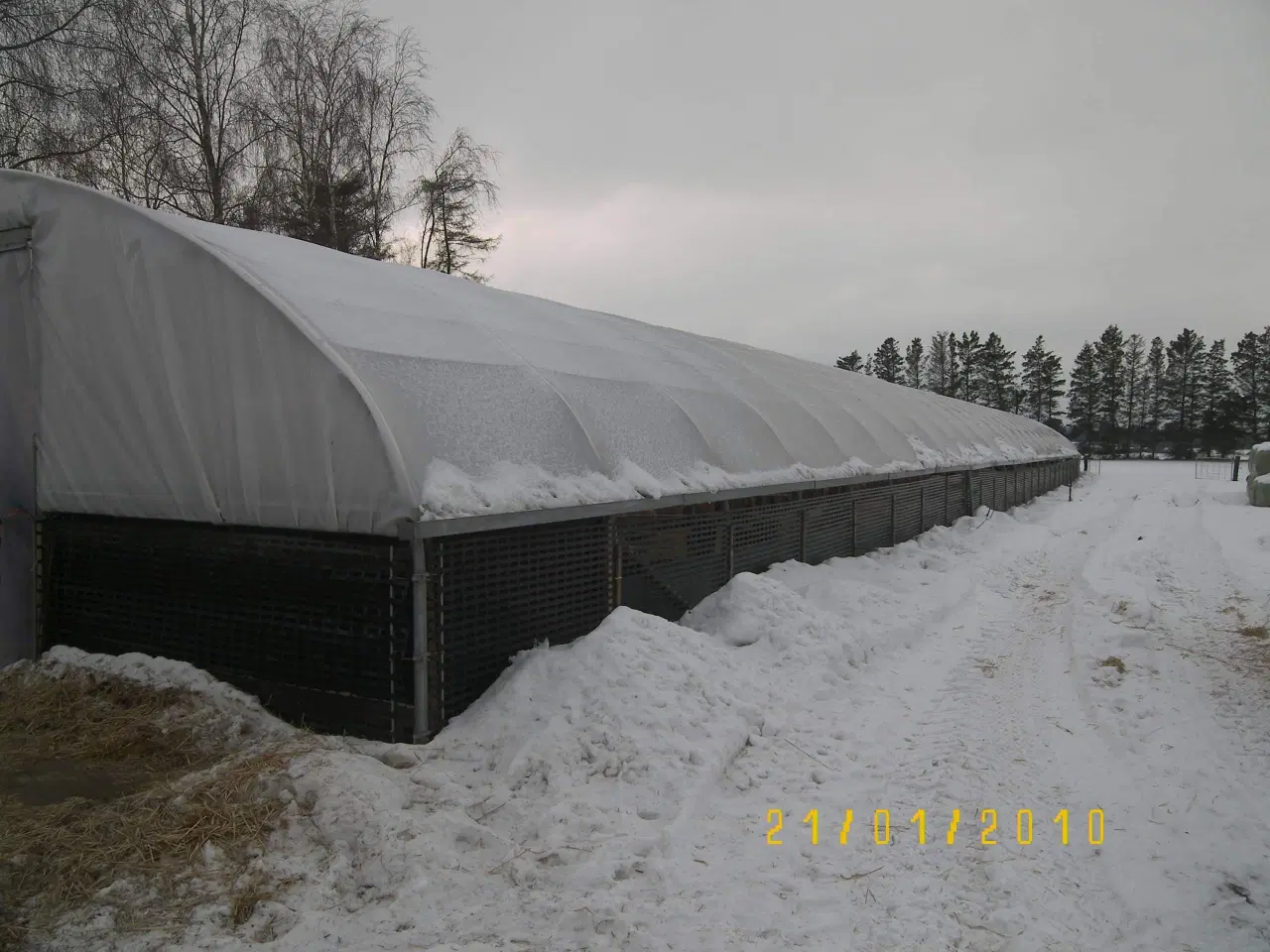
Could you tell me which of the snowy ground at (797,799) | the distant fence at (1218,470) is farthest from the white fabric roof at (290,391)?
the distant fence at (1218,470)

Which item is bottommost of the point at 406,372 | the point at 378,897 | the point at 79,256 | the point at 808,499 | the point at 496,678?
the point at 378,897

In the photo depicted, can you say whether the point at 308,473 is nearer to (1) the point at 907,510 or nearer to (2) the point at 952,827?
(2) the point at 952,827

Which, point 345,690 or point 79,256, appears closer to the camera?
point 345,690

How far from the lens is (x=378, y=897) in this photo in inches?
139

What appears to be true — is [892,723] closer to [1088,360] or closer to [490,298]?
[490,298]

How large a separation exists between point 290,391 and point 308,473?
576 mm

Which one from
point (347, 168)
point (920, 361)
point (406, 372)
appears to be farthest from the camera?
point (920, 361)

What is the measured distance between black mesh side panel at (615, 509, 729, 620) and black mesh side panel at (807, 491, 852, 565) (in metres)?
2.55

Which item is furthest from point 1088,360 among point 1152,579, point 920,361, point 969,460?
point 1152,579

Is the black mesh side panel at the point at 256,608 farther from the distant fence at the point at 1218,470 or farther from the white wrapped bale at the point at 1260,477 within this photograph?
the distant fence at the point at 1218,470

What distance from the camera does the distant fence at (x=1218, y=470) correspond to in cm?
3354

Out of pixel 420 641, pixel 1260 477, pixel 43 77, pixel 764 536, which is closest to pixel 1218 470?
pixel 1260 477

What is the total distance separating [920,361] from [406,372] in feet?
281

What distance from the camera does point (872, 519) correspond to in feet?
40.9
